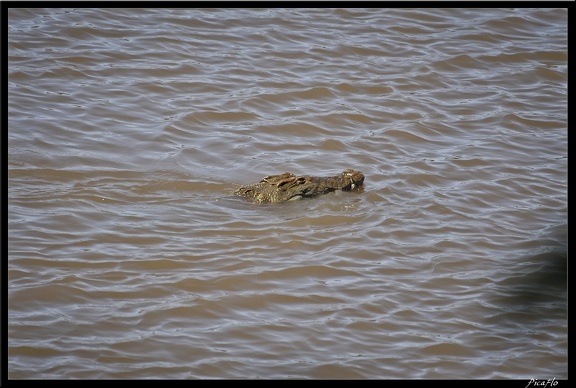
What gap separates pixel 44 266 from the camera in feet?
18.2

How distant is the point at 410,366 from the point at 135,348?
65.5 inches

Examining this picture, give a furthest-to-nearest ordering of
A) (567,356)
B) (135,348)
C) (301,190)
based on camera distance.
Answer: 1. (301,190)
2. (567,356)
3. (135,348)

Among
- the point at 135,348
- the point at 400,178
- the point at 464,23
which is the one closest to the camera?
the point at 135,348

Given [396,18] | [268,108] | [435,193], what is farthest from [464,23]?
[435,193]

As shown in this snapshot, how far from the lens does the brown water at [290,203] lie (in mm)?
4855

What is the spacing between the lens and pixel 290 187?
271 inches

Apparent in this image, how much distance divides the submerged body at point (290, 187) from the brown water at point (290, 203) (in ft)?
0.46

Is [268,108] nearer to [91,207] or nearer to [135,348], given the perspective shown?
[91,207]

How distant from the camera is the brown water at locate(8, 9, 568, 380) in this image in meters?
4.86

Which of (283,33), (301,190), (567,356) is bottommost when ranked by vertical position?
(567,356)
